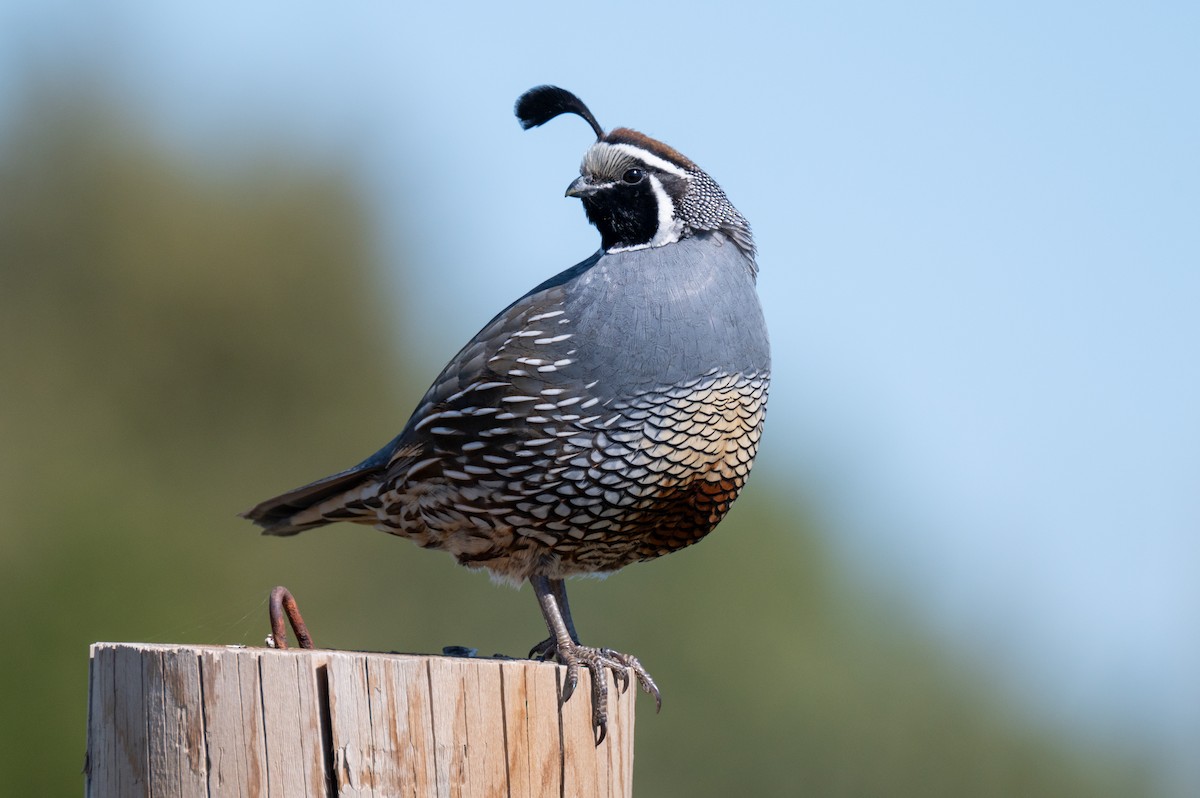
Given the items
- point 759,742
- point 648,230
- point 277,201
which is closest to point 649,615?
point 759,742

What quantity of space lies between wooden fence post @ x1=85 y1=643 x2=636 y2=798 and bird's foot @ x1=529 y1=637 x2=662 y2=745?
0.38 metres

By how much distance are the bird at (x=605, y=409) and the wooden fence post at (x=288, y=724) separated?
32.8 inches

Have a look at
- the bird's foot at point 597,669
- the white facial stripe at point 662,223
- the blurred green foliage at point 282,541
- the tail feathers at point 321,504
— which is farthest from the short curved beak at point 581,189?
the blurred green foliage at point 282,541

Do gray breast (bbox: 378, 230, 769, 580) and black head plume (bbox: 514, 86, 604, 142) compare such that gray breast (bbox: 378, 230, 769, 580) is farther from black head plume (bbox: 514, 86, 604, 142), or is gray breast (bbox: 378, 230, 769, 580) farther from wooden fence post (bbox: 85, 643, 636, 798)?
wooden fence post (bbox: 85, 643, 636, 798)

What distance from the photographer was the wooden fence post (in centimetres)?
283

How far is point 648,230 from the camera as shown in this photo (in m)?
4.49

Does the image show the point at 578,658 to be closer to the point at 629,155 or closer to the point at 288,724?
the point at 288,724

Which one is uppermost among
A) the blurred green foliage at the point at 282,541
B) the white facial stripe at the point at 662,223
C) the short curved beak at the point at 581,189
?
the short curved beak at the point at 581,189

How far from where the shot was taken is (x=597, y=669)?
144 inches

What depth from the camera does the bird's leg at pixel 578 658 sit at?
3.46 m

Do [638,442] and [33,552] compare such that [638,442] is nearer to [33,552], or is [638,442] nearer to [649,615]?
[33,552]

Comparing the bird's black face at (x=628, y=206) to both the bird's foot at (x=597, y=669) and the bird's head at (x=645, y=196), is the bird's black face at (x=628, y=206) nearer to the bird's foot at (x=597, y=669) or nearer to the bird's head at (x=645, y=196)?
the bird's head at (x=645, y=196)

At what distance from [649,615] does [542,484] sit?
1049 cm

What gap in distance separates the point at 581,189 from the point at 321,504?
4.48 ft
